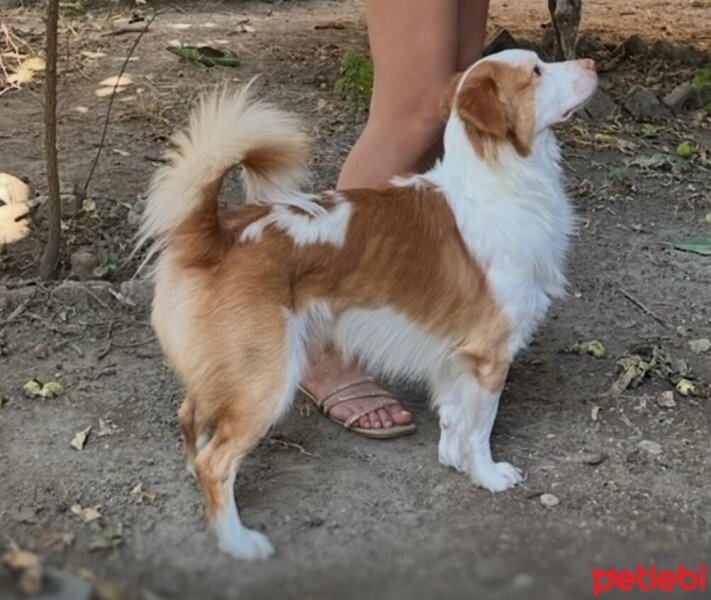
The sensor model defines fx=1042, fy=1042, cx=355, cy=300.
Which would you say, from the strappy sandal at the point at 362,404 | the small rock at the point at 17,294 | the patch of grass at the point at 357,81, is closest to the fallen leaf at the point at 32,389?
the small rock at the point at 17,294

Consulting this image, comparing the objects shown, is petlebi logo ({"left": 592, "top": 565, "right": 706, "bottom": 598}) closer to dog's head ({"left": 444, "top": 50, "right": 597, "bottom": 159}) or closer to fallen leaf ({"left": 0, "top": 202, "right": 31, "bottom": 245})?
dog's head ({"left": 444, "top": 50, "right": 597, "bottom": 159})

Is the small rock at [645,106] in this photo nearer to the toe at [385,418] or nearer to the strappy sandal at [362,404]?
the strappy sandal at [362,404]

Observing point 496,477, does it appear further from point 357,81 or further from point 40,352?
point 357,81

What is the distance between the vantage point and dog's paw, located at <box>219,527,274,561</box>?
1625 mm

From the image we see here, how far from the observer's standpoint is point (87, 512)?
2727 millimetres

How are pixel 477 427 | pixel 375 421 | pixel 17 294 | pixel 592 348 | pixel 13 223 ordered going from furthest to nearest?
pixel 13 223 → pixel 17 294 → pixel 592 348 → pixel 375 421 → pixel 477 427

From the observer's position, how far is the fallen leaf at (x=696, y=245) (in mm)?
4406

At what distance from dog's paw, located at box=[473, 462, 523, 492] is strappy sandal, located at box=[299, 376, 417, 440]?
346 mm

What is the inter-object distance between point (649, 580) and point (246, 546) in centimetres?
97

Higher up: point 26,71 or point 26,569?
point 26,569

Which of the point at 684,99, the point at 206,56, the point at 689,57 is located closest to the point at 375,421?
the point at 684,99

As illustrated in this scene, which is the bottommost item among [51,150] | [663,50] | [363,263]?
[663,50]

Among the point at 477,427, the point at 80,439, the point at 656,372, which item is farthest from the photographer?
the point at 656,372

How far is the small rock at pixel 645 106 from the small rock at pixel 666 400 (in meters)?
3.01
